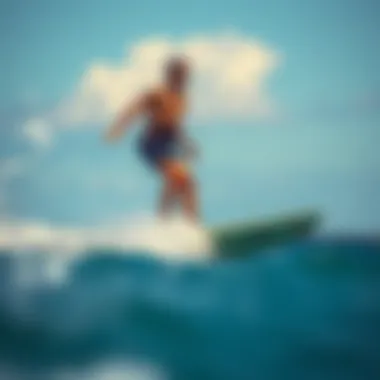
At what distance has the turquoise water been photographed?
134 centimetres

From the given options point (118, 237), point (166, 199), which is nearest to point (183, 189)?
point (166, 199)

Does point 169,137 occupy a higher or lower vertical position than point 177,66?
lower

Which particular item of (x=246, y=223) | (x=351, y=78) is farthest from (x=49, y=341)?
(x=351, y=78)

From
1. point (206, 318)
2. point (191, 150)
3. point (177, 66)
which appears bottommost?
point (206, 318)

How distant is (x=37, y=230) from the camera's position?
1.39m

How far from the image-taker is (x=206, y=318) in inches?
53.3

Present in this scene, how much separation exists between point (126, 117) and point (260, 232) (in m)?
0.33

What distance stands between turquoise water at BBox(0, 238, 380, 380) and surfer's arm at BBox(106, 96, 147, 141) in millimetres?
219

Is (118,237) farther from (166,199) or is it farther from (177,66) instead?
(177,66)

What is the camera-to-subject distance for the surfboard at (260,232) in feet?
4.47

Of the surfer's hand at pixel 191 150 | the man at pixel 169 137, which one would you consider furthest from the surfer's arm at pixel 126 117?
the surfer's hand at pixel 191 150

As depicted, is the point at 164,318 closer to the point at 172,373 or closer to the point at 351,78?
the point at 172,373

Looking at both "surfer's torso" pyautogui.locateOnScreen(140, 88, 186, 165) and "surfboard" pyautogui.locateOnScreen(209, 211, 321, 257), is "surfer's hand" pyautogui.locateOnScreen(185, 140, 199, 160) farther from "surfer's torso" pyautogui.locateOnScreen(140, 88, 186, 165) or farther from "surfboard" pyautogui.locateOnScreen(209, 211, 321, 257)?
"surfboard" pyautogui.locateOnScreen(209, 211, 321, 257)

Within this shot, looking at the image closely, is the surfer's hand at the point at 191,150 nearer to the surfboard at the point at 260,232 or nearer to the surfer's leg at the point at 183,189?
the surfer's leg at the point at 183,189
